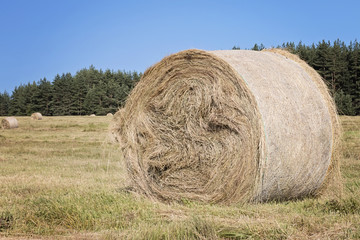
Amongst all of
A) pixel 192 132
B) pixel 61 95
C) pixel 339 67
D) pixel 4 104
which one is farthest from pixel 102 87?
pixel 192 132

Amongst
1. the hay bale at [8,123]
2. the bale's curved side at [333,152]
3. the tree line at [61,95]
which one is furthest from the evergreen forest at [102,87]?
the bale's curved side at [333,152]

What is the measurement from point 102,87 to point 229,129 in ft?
165

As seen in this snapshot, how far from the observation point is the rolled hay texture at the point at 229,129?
18.6 ft

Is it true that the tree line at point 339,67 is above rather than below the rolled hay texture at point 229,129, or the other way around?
above

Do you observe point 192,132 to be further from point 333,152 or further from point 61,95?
point 61,95

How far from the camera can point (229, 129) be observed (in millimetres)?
6020

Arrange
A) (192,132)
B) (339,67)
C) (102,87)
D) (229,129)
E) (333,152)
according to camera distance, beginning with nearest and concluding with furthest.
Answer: (229,129) → (192,132) → (333,152) → (339,67) → (102,87)

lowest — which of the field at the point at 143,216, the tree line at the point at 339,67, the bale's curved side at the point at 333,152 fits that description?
the field at the point at 143,216

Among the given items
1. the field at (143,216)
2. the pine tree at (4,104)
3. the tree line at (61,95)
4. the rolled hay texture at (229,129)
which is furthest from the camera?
the pine tree at (4,104)

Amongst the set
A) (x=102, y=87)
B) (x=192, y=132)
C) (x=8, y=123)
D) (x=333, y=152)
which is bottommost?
(x=333, y=152)

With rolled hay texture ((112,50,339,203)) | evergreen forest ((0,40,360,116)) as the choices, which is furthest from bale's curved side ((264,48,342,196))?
evergreen forest ((0,40,360,116))

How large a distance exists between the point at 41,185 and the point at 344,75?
41364 millimetres

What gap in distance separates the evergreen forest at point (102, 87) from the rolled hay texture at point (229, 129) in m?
29.3

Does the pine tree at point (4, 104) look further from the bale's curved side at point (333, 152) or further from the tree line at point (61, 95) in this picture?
the bale's curved side at point (333, 152)
